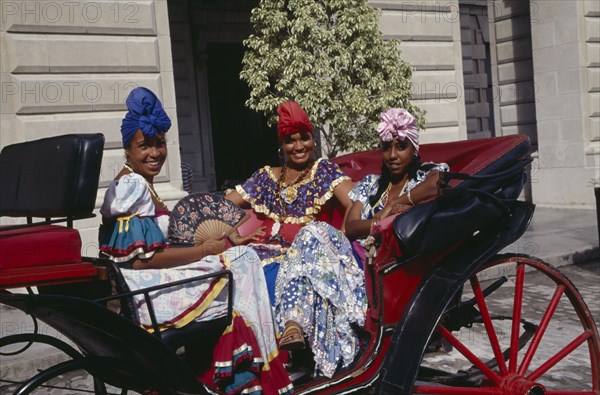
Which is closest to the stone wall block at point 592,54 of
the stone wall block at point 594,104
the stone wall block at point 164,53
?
the stone wall block at point 594,104

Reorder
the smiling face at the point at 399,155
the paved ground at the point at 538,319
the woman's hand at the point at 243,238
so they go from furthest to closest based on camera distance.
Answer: the paved ground at the point at 538,319 → the smiling face at the point at 399,155 → the woman's hand at the point at 243,238

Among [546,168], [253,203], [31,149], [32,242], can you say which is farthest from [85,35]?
[546,168]

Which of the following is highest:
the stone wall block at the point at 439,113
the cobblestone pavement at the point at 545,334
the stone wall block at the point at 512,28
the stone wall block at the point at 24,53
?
the stone wall block at the point at 512,28

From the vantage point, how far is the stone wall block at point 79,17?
789cm

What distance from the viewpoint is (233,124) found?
48.6 ft

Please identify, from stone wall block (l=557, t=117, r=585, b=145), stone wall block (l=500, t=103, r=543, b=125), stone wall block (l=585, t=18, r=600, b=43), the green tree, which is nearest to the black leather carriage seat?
the green tree

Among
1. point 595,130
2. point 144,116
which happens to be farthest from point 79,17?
point 595,130

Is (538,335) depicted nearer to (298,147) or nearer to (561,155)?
(298,147)

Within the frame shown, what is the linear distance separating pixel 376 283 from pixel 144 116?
1305mm

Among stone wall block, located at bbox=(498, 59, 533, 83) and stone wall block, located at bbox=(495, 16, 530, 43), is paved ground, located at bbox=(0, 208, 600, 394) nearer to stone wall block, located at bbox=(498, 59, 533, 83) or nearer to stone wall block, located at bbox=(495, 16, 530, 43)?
stone wall block, located at bbox=(498, 59, 533, 83)

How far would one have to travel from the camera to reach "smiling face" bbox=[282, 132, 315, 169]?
4.02 meters

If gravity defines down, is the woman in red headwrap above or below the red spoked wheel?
above

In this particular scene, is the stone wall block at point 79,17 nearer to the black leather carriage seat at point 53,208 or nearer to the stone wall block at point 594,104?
the black leather carriage seat at point 53,208

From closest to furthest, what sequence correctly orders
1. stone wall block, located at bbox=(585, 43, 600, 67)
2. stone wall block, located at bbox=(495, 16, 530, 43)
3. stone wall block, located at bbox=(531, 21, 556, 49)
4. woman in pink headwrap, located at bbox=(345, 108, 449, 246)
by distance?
woman in pink headwrap, located at bbox=(345, 108, 449, 246) < stone wall block, located at bbox=(585, 43, 600, 67) < stone wall block, located at bbox=(531, 21, 556, 49) < stone wall block, located at bbox=(495, 16, 530, 43)
